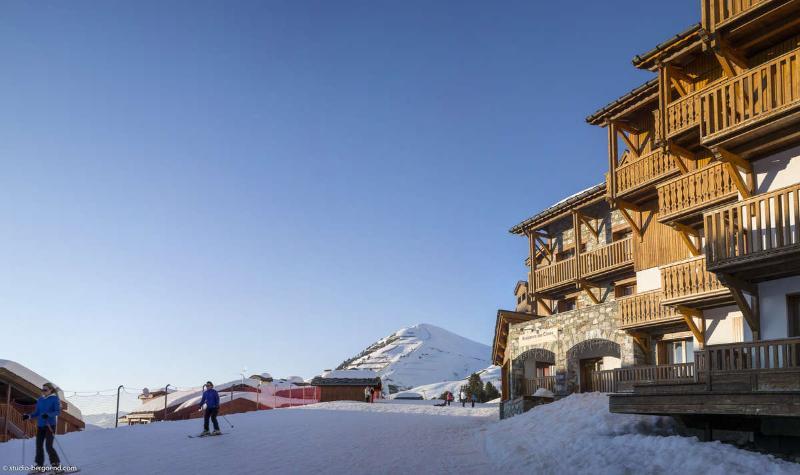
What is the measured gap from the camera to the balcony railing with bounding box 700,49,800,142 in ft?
49.2

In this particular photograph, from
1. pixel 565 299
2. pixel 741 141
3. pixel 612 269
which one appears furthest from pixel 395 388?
pixel 741 141

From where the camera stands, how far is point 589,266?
99.5 ft

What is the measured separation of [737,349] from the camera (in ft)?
44.5

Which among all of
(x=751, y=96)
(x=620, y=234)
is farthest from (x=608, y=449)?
(x=620, y=234)

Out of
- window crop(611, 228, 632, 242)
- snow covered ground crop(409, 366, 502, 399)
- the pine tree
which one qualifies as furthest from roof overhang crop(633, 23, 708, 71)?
snow covered ground crop(409, 366, 502, 399)

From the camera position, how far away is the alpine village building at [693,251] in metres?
13.5

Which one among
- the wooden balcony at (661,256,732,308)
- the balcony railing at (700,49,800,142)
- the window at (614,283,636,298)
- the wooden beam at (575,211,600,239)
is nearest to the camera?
the balcony railing at (700,49,800,142)

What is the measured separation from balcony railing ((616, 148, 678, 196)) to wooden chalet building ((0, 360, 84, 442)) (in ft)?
85.4

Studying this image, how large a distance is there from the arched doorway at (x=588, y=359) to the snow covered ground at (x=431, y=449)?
244 inches

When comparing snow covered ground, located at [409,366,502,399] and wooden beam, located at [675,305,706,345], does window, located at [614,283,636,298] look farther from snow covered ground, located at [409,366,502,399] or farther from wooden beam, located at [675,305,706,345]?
snow covered ground, located at [409,366,502,399]

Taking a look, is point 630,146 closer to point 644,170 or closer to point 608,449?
point 644,170

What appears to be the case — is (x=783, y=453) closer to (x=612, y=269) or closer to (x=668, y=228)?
(x=668, y=228)

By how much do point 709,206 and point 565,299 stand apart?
13.8m

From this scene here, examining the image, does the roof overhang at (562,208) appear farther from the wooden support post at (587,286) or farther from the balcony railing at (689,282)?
the balcony railing at (689,282)
